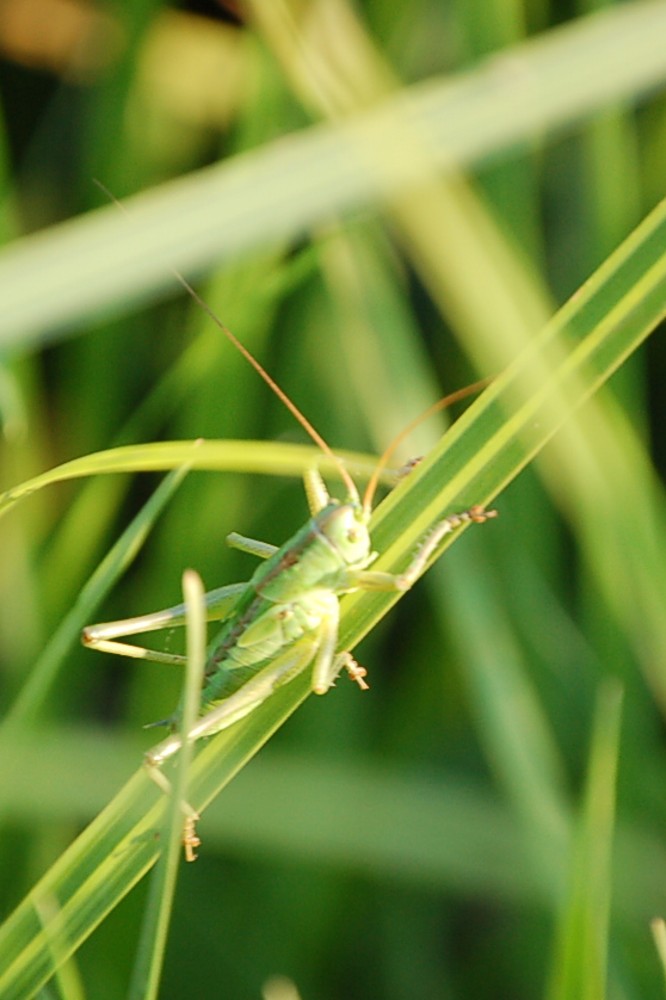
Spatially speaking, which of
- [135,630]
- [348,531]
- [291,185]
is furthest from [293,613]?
[291,185]

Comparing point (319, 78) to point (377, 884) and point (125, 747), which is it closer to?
point (125, 747)

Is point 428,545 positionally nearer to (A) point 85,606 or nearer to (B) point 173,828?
(A) point 85,606

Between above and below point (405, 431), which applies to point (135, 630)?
below

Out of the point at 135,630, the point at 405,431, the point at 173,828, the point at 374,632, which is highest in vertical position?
the point at 374,632

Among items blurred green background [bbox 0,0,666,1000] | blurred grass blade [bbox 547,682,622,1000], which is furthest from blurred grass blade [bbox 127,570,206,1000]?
blurred green background [bbox 0,0,666,1000]

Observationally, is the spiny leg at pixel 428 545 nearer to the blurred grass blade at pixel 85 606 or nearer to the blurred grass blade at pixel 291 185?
the blurred grass blade at pixel 85 606

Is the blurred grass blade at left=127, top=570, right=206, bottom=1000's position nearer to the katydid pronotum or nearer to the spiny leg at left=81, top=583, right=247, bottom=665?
the katydid pronotum

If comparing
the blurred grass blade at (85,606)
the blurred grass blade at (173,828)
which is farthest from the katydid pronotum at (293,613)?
the blurred grass blade at (173,828)
